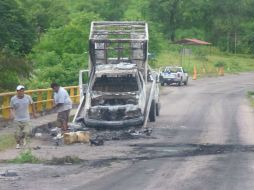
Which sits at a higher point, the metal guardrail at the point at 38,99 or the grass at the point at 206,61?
the metal guardrail at the point at 38,99

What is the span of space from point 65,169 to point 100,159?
67.7 inches

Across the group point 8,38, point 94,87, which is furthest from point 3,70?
point 94,87

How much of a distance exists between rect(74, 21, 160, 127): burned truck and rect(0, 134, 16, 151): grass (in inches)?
149

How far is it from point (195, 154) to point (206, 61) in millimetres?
62642

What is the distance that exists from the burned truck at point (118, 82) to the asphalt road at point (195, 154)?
1.14 meters

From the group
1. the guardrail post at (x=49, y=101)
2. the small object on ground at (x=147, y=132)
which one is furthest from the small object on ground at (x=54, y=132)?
the guardrail post at (x=49, y=101)

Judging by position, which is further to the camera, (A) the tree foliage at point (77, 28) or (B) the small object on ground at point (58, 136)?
(A) the tree foliage at point (77, 28)

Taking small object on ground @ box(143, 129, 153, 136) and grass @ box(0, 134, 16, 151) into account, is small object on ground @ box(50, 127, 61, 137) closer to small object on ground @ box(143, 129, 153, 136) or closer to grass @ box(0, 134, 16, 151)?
grass @ box(0, 134, 16, 151)

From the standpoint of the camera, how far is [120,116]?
2223 centimetres

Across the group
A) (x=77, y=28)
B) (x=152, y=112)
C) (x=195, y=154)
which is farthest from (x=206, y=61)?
(x=195, y=154)

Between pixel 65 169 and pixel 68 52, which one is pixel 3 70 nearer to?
pixel 65 169

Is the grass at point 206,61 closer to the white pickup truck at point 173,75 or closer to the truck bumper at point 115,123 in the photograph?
the white pickup truck at point 173,75

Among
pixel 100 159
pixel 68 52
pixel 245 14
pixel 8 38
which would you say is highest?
pixel 8 38

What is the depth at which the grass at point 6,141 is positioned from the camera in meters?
17.8
